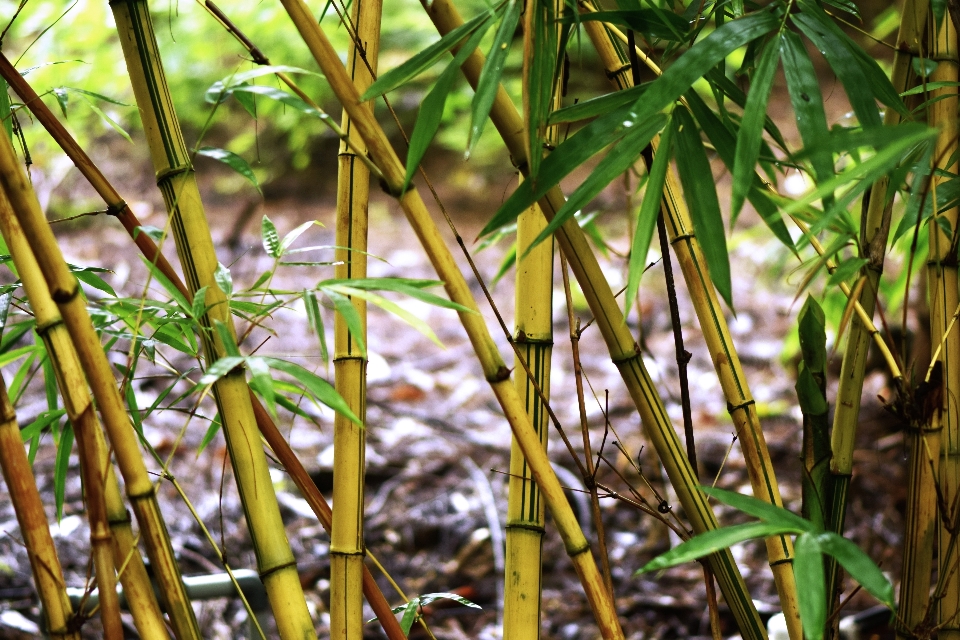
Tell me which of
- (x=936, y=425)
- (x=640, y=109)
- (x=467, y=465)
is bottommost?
(x=936, y=425)

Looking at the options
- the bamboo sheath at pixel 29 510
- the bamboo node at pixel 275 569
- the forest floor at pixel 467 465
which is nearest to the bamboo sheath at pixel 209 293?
the bamboo node at pixel 275 569

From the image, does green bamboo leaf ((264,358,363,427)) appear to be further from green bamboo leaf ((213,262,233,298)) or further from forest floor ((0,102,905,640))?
forest floor ((0,102,905,640))

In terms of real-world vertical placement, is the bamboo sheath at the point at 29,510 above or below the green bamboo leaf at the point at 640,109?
below

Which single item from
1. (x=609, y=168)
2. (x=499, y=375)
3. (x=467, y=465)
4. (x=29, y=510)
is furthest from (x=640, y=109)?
(x=467, y=465)

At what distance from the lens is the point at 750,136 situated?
36cm

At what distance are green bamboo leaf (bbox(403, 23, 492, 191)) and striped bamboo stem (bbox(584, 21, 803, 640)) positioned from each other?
18 cm

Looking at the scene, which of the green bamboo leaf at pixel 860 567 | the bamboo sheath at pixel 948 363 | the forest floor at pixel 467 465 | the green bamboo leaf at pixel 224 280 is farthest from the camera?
the forest floor at pixel 467 465

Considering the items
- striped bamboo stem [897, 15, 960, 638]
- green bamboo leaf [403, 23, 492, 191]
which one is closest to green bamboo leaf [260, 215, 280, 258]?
green bamboo leaf [403, 23, 492, 191]

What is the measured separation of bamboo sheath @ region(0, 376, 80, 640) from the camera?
16.4 inches

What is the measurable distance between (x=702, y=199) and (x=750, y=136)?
0.04 metres

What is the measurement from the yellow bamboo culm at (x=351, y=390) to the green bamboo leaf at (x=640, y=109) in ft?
0.47

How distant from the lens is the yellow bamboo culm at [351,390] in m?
0.51

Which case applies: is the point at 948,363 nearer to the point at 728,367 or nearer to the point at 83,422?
the point at 728,367

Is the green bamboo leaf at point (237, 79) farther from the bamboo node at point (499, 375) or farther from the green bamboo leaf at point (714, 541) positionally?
the green bamboo leaf at point (714, 541)
